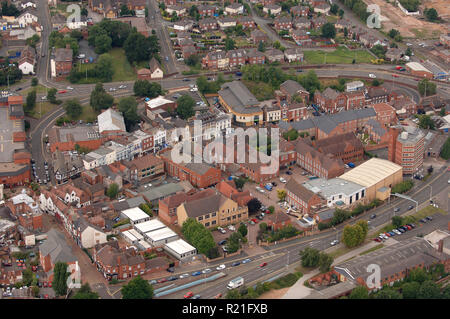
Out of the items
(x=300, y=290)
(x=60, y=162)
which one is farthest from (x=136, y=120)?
(x=300, y=290)

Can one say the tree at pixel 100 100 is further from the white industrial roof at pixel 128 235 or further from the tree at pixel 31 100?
the white industrial roof at pixel 128 235

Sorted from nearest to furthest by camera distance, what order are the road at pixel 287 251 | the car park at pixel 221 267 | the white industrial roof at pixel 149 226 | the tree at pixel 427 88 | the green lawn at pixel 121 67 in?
the road at pixel 287 251 → the car park at pixel 221 267 → the white industrial roof at pixel 149 226 → the tree at pixel 427 88 → the green lawn at pixel 121 67

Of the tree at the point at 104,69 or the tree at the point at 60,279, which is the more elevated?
the tree at the point at 104,69

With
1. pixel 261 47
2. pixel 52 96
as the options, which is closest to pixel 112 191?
pixel 52 96

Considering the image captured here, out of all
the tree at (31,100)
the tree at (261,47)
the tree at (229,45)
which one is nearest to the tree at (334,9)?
the tree at (261,47)

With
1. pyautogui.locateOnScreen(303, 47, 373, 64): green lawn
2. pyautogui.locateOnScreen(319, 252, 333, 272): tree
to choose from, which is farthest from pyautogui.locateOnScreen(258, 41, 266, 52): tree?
pyautogui.locateOnScreen(319, 252, 333, 272): tree

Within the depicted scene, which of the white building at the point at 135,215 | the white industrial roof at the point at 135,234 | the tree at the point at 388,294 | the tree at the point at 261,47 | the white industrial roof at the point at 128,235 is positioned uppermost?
the tree at the point at 261,47
